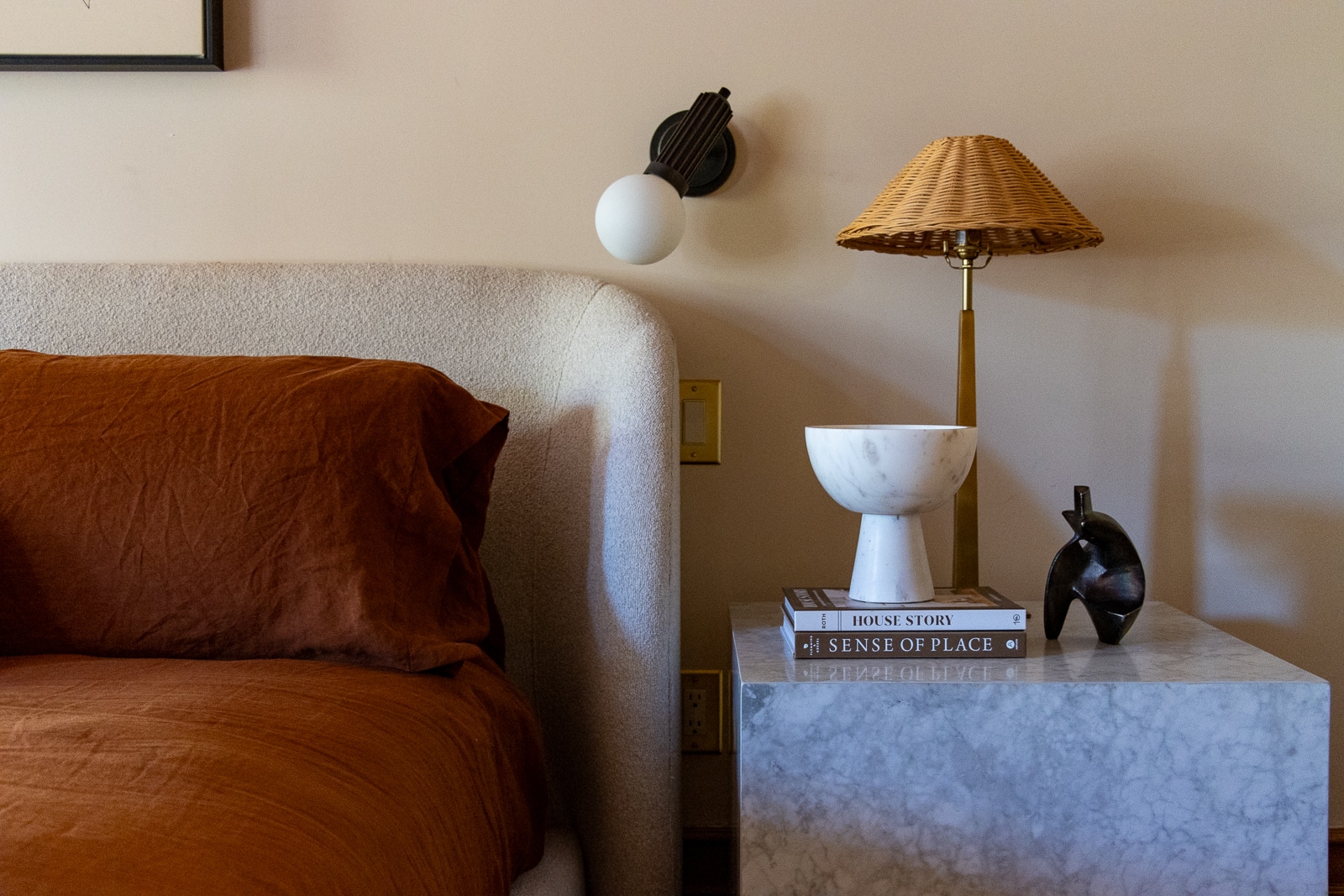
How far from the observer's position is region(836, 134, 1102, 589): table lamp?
1062mm

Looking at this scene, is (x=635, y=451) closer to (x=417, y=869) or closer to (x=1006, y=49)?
(x=417, y=869)

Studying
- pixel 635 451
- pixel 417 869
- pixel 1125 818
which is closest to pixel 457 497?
pixel 635 451

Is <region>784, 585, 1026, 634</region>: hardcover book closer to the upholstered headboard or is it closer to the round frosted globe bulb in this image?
the upholstered headboard

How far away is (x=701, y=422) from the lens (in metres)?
1.31

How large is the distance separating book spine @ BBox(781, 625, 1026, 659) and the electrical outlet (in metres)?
0.37

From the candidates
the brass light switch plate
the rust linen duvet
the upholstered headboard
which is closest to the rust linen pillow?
the rust linen duvet

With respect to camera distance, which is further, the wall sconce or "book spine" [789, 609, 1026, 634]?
the wall sconce

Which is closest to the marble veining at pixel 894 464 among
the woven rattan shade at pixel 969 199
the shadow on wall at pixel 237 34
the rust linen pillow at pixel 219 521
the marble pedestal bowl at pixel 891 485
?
the marble pedestal bowl at pixel 891 485

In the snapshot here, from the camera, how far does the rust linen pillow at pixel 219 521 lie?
0.88 m

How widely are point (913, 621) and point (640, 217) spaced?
1.72 ft

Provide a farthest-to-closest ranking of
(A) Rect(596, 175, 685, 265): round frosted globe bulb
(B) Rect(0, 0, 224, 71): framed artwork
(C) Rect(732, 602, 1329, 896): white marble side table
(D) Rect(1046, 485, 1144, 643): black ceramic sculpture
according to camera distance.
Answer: (B) Rect(0, 0, 224, 71): framed artwork < (A) Rect(596, 175, 685, 265): round frosted globe bulb < (D) Rect(1046, 485, 1144, 643): black ceramic sculpture < (C) Rect(732, 602, 1329, 896): white marble side table

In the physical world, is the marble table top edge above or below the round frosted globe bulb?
below

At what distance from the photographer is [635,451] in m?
1.03

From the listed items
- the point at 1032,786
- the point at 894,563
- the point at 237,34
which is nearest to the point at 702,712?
the point at 894,563
